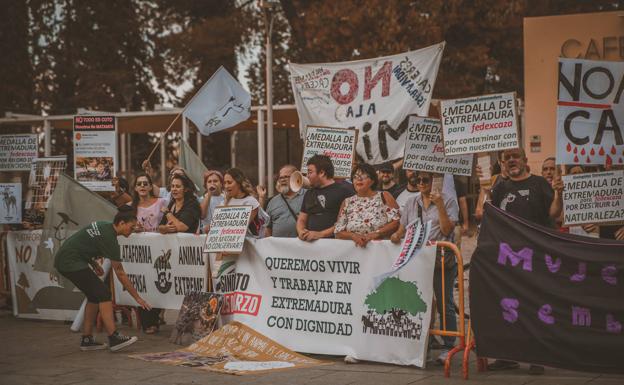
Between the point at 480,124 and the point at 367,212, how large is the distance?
1419 millimetres

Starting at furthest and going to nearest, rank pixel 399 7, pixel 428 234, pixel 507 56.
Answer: pixel 507 56 < pixel 399 7 < pixel 428 234

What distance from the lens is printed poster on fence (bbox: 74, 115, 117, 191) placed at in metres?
14.2

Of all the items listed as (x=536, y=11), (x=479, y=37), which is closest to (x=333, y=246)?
(x=479, y=37)

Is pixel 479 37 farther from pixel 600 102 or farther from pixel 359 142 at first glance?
pixel 600 102

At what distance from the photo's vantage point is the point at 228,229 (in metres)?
10.4

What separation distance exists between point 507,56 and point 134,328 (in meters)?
22.1

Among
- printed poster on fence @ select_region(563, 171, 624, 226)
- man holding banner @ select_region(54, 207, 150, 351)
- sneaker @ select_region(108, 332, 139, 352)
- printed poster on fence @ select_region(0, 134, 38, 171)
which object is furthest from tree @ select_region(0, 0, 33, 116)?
printed poster on fence @ select_region(563, 171, 624, 226)

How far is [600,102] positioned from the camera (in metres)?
9.00

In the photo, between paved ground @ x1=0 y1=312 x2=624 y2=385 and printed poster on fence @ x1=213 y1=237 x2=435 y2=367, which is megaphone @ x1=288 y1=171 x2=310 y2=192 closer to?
printed poster on fence @ x1=213 y1=237 x2=435 y2=367

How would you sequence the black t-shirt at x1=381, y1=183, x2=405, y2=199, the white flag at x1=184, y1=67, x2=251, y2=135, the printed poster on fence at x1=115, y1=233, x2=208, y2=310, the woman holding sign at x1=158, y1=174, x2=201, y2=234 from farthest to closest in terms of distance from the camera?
the white flag at x1=184, y1=67, x2=251, y2=135 → the woman holding sign at x1=158, y1=174, x2=201, y2=234 → the printed poster on fence at x1=115, y1=233, x2=208, y2=310 → the black t-shirt at x1=381, y1=183, x2=405, y2=199

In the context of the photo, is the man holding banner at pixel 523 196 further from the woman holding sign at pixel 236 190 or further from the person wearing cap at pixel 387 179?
the woman holding sign at pixel 236 190

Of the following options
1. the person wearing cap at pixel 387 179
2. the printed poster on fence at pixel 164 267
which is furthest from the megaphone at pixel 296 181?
the printed poster on fence at pixel 164 267

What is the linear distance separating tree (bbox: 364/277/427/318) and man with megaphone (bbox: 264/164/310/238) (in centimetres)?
187

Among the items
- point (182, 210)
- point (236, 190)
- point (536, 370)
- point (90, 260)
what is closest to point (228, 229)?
point (236, 190)
